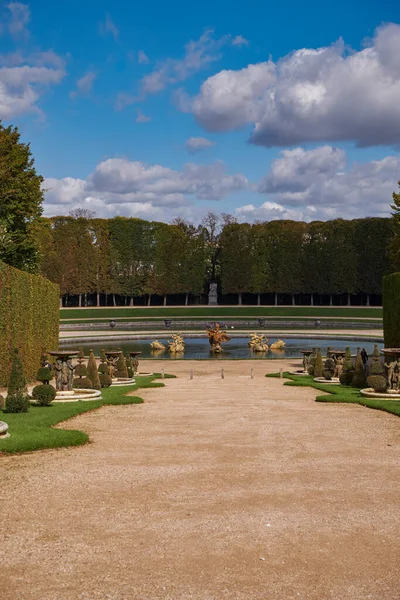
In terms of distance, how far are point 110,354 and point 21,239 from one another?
1682 centimetres

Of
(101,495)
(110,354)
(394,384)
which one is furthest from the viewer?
(110,354)

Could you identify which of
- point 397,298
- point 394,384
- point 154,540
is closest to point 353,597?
point 154,540

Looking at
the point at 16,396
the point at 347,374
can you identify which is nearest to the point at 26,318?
the point at 16,396

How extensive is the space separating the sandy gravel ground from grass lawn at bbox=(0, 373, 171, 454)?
0.43 metres

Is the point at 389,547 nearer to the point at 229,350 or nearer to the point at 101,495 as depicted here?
the point at 101,495

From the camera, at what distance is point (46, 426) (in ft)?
46.0

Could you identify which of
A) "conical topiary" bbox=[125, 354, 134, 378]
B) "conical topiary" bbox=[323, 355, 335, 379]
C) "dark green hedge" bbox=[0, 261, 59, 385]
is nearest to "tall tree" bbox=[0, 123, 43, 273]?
"dark green hedge" bbox=[0, 261, 59, 385]

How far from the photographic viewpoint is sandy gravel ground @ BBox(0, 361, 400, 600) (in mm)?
5922

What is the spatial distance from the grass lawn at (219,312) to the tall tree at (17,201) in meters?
31.2

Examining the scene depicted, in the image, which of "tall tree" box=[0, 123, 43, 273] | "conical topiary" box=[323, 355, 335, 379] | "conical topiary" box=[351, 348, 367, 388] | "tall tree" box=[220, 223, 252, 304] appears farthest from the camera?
"tall tree" box=[220, 223, 252, 304]

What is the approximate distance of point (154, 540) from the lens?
22.8 ft

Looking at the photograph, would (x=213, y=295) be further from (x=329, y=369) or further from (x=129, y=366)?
(x=329, y=369)

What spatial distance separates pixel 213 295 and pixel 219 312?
55.3 ft

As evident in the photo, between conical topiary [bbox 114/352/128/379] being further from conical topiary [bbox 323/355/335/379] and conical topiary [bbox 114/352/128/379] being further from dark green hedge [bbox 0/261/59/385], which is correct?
conical topiary [bbox 323/355/335/379]
